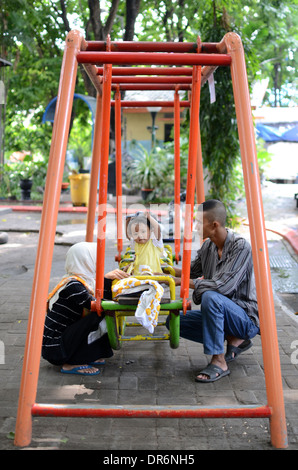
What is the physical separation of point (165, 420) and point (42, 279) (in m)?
1.06

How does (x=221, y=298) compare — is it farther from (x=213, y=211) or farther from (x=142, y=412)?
(x=142, y=412)

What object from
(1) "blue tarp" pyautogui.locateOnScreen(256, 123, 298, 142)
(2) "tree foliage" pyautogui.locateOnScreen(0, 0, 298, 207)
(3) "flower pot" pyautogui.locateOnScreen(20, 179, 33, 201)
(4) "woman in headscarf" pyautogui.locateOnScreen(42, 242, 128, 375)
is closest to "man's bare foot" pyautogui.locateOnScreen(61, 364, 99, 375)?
(4) "woman in headscarf" pyautogui.locateOnScreen(42, 242, 128, 375)

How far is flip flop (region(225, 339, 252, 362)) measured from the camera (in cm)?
395

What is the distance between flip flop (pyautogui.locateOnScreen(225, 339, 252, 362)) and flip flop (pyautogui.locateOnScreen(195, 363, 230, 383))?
0.73 ft

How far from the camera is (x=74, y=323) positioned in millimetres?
3744

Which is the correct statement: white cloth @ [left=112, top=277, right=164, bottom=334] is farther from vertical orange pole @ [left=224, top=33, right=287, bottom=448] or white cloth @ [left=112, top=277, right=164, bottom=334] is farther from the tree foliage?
the tree foliage

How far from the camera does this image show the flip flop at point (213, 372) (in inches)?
143

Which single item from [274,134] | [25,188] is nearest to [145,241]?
[25,188]

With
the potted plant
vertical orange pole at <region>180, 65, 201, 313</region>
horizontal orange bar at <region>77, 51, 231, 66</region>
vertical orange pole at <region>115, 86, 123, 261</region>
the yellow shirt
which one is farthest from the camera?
the potted plant

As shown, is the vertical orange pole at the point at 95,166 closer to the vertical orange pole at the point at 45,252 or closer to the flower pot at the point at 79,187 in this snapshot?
the vertical orange pole at the point at 45,252

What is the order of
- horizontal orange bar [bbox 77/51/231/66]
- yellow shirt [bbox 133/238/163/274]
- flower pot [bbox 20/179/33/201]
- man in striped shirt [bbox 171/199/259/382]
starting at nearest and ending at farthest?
1. horizontal orange bar [bbox 77/51/231/66]
2. man in striped shirt [bbox 171/199/259/382]
3. yellow shirt [bbox 133/238/163/274]
4. flower pot [bbox 20/179/33/201]

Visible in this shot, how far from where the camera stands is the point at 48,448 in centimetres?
269

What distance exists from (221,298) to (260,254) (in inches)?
29.4

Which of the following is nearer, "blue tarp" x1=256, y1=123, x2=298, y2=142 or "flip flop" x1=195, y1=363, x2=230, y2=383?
"flip flop" x1=195, y1=363, x2=230, y2=383
